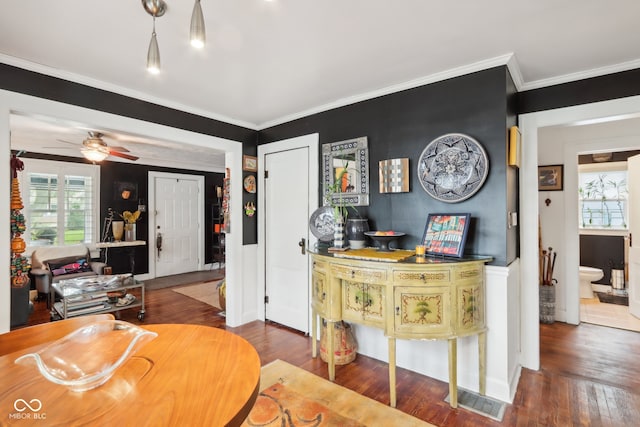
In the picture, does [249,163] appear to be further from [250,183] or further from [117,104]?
[117,104]

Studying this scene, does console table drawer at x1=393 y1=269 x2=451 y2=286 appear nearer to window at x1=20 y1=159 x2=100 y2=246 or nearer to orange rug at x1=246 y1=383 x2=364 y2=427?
orange rug at x1=246 y1=383 x2=364 y2=427

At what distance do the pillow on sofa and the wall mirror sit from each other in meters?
4.15

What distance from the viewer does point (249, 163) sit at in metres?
3.72

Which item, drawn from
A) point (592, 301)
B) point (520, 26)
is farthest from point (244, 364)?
point (592, 301)

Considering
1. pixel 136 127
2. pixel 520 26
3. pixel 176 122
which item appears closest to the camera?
pixel 520 26

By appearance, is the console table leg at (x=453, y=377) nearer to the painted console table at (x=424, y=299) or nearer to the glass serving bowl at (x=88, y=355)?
the painted console table at (x=424, y=299)

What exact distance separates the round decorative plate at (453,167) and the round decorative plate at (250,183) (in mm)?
2030

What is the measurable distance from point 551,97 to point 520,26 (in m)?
0.96

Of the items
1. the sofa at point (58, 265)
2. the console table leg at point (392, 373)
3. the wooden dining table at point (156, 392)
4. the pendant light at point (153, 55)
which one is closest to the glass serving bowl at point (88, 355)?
the wooden dining table at point (156, 392)

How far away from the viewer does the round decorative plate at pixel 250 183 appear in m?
3.68

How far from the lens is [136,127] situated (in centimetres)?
277

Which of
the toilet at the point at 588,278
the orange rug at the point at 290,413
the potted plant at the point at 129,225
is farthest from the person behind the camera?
the potted plant at the point at 129,225

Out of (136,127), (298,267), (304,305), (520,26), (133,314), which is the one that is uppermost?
(520,26)

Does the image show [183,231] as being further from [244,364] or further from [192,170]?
[244,364]
